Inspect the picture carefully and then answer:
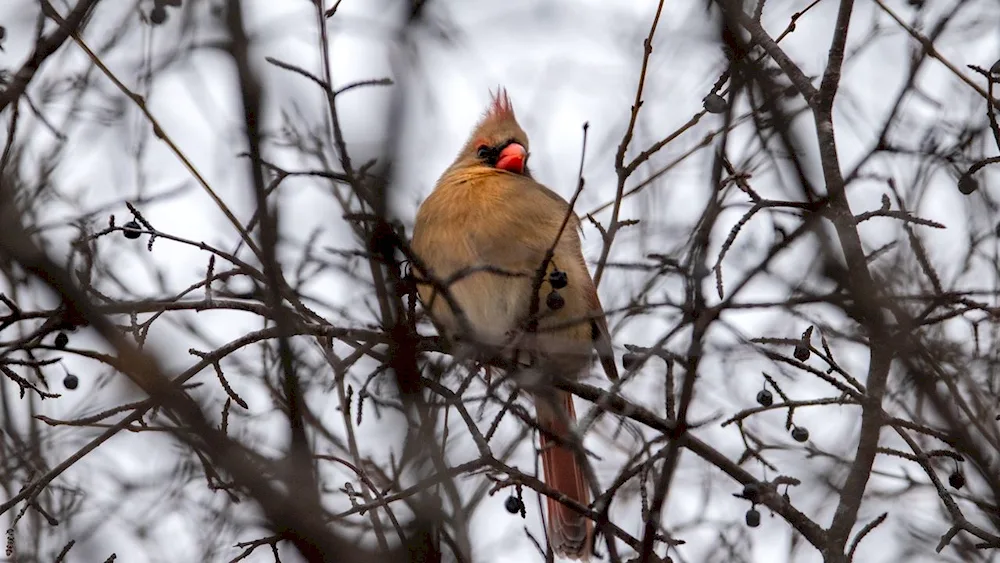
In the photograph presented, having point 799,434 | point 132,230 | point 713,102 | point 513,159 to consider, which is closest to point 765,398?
point 799,434

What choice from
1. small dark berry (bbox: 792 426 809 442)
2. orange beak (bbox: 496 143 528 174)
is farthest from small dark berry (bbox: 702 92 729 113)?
orange beak (bbox: 496 143 528 174)

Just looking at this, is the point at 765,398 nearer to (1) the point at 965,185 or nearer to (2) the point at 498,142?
(1) the point at 965,185

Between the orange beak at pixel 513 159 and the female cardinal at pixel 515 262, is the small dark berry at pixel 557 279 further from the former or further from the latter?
the orange beak at pixel 513 159

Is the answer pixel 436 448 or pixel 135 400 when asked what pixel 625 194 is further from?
pixel 436 448

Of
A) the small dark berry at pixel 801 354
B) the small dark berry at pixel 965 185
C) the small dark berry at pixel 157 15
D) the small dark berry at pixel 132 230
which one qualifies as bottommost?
the small dark berry at pixel 801 354

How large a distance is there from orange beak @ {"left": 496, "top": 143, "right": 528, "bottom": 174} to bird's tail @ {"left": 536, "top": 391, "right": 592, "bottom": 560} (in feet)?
3.37

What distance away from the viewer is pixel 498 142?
18.0ft

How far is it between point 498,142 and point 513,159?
0.19 meters

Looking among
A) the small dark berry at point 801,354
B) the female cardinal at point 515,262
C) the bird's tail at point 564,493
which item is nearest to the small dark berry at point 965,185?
the small dark berry at point 801,354

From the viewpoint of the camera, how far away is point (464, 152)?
5.67m

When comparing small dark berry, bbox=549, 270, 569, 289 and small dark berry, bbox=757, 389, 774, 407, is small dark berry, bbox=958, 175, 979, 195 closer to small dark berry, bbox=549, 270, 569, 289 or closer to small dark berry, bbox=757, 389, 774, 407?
small dark berry, bbox=757, 389, 774, 407

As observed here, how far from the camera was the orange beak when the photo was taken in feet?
17.5

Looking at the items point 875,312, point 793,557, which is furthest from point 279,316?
point 793,557

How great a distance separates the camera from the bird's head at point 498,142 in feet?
17.6
